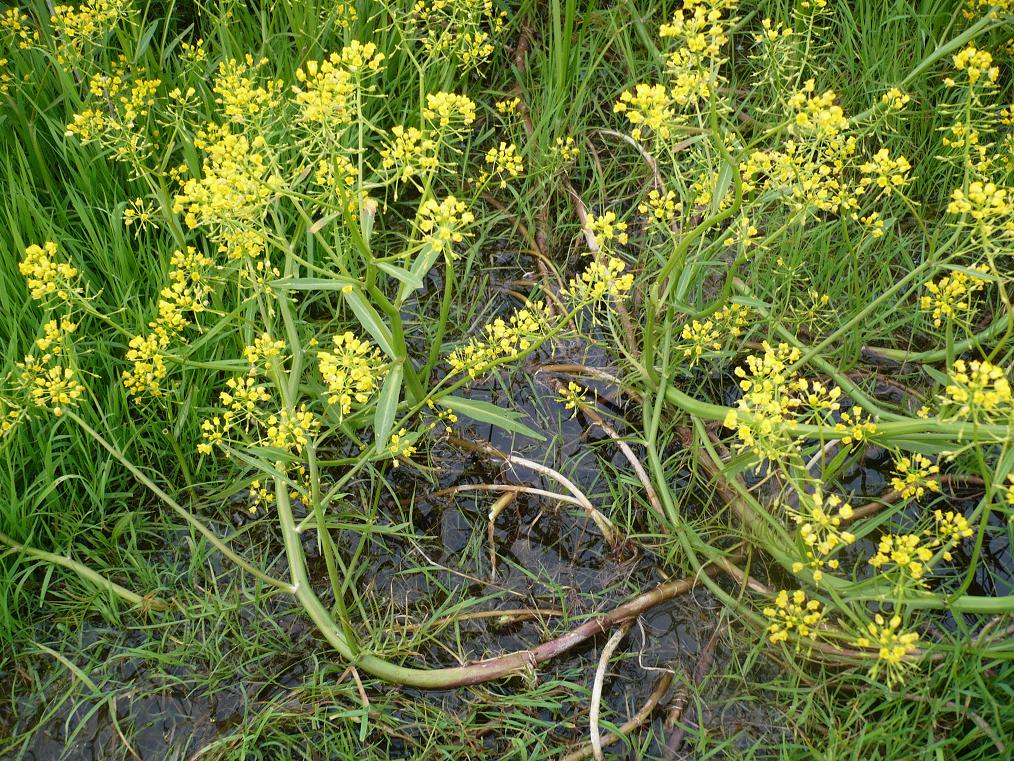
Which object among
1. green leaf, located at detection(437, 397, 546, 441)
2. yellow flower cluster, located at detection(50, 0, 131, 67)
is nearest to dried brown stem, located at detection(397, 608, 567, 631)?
green leaf, located at detection(437, 397, 546, 441)

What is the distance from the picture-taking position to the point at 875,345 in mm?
3148

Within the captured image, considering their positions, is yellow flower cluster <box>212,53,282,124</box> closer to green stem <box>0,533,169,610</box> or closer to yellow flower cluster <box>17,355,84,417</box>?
yellow flower cluster <box>17,355,84,417</box>

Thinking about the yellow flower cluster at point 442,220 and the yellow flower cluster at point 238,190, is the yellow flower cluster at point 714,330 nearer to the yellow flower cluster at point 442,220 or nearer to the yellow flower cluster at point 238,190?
the yellow flower cluster at point 442,220

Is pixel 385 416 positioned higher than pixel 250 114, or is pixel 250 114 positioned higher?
pixel 250 114

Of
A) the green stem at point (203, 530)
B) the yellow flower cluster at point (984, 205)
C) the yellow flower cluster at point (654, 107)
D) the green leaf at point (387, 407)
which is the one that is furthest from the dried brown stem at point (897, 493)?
the green stem at point (203, 530)

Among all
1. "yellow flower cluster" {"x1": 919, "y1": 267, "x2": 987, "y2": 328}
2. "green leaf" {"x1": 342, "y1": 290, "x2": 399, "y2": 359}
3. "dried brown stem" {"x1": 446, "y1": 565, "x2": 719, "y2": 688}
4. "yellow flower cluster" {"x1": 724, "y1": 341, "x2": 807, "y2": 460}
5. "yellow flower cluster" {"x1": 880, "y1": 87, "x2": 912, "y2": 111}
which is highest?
"yellow flower cluster" {"x1": 880, "y1": 87, "x2": 912, "y2": 111}

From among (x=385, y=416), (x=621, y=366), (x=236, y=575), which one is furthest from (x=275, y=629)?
(x=621, y=366)

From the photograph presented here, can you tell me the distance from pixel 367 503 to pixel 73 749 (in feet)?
3.43

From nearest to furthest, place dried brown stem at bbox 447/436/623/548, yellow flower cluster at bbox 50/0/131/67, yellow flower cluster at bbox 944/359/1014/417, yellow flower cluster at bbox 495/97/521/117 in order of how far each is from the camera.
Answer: yellow flower cluster at bbox 944/359/1014/417, dried brown stem at bbox 447/436/623/548, yellow flower cluster at bbox 50/0/131/67, yellow flower cluster at bbox 495/97/521/117

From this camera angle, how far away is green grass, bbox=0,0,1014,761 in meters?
2.40

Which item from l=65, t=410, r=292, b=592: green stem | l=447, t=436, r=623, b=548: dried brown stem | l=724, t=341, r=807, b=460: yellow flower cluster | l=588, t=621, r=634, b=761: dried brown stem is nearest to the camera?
l=724, t=341, r=807, b=460: yellow flower cluster

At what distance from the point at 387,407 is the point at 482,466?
69 centimetres

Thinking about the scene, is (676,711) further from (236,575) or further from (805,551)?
(236,575)

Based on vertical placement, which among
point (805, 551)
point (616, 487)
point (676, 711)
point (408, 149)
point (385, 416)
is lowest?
point (676, 711)
